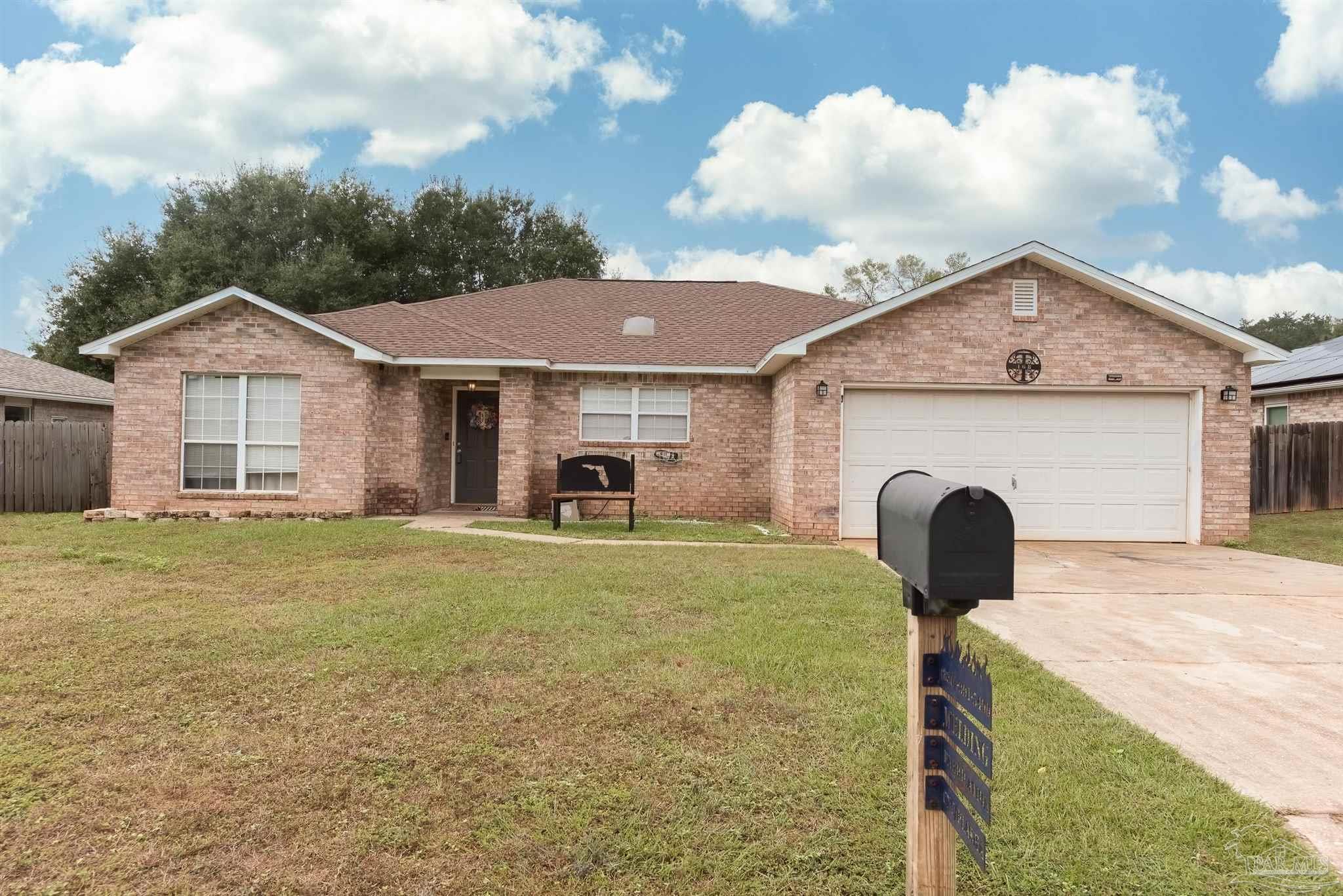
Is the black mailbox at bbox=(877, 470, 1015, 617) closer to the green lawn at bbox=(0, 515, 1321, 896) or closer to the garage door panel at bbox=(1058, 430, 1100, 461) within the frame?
the green lawn at bbox=(0, 515, 1321, 896)

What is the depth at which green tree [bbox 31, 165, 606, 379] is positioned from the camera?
88.2 feet

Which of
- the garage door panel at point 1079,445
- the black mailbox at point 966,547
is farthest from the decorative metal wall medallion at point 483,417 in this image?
the black mailbox at point 966,547

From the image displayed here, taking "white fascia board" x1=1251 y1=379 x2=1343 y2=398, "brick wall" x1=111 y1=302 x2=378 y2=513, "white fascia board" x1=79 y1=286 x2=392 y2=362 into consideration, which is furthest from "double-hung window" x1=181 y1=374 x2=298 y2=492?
"white fascia board" x1=1251 y1=379 x2=1343 y2=398

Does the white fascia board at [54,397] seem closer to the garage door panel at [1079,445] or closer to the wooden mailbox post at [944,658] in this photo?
the wooden mailbox post at [944,658]

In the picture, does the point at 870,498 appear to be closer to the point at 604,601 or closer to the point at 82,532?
the point at 604,601

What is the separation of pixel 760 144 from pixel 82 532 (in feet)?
67.1

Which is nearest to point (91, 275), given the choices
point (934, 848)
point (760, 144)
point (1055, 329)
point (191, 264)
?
point (191, 264)

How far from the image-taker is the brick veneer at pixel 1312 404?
16203mm

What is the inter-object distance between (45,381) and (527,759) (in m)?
21.5

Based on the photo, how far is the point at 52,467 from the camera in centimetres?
1346

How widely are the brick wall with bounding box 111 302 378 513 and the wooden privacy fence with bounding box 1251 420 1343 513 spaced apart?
18107 millimetres

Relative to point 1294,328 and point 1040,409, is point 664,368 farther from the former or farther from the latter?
point 1294,328

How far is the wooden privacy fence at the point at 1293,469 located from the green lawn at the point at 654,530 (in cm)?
1109

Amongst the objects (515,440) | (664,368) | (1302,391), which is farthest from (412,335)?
(1302,391)
